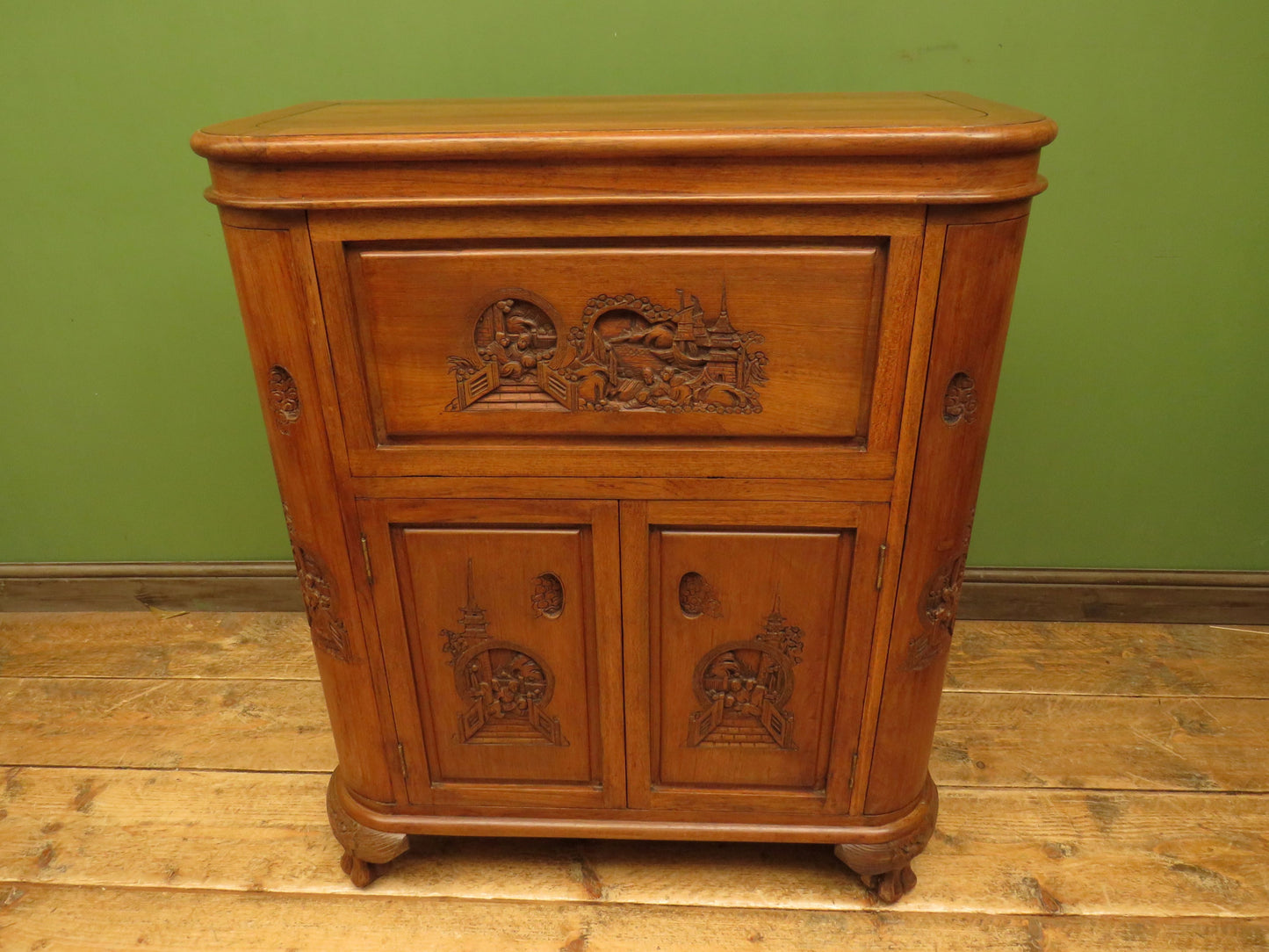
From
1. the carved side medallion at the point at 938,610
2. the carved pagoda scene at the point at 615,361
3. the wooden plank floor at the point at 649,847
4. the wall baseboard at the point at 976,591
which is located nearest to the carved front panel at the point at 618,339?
the carved pagoda scene at the point at 615,361

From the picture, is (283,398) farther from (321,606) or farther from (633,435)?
(633,435)

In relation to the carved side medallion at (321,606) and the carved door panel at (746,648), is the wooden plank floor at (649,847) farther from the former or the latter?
the carved side medallion at (321,606)

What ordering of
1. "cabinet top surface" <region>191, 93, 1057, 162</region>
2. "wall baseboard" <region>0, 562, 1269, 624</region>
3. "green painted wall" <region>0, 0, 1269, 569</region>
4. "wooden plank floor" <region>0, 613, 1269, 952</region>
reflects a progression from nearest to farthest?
"cabinet top surface" <region>191, 93, 1057, 162</region> < "wooden plank floor" <region>0, 613, 1269, 952</region> < "green painted wall" <region>0, 0, 1269, 569</region> < "wall baseboard" <region>0, 562, 1269, 624</region>

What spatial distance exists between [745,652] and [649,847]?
0.43 meters

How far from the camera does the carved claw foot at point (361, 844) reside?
1292 millimetres

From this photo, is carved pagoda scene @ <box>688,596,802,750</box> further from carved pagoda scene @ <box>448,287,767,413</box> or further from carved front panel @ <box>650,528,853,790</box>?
carved pagoda scene @ <box>448,287,767,413</box>

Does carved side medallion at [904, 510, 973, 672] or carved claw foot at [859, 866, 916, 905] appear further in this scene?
carved claw foot at [859, 866, 916, 905]

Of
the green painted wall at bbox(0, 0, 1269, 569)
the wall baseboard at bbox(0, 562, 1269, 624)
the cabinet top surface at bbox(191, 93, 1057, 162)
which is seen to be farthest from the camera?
the wall baseboard at bbox(0, 562, 1269, 624)

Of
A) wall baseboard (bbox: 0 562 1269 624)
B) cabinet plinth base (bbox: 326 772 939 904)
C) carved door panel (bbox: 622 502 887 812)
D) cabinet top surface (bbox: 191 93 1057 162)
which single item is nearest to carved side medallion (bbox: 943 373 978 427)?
carved door panel (bbox: 622 502 887 812)

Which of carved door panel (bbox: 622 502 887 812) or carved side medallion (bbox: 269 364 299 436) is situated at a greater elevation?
carved side medallion (bbox: 269 364 299 436)

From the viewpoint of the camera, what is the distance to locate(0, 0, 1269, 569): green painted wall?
1464 mm

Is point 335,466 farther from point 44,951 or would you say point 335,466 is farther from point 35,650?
point 35,650

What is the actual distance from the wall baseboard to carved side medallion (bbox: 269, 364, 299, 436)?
95cm

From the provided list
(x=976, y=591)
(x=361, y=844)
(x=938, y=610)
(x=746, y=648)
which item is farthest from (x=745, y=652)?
(x=976, y=591)
